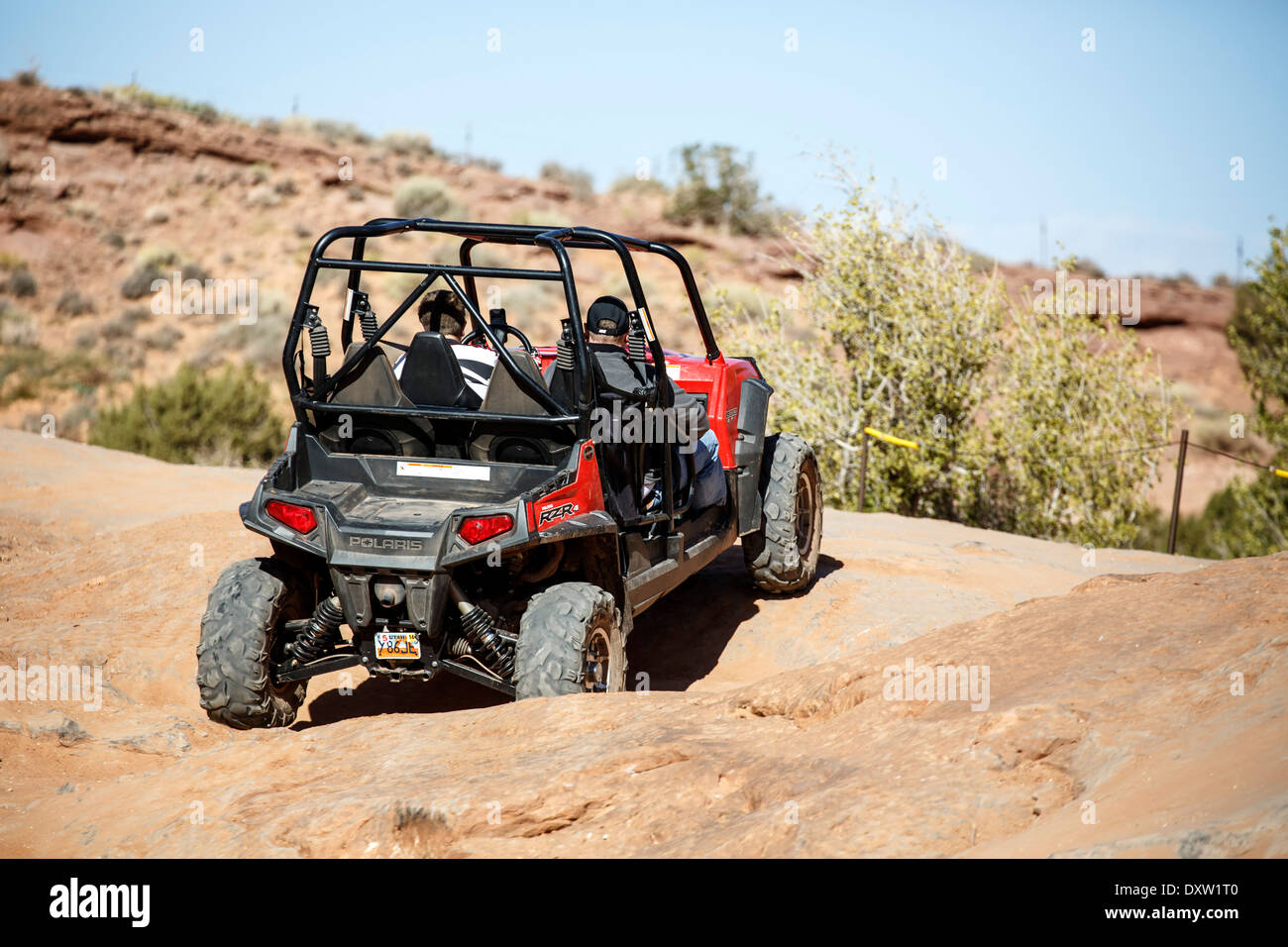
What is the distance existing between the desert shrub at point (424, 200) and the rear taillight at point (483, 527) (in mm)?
30493

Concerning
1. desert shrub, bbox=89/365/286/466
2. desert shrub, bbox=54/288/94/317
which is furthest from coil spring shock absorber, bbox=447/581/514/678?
desert shrub, bbox=54/288/94/317

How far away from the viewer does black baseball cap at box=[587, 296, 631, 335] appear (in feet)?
20.8

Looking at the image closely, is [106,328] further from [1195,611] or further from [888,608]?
[1195,611]

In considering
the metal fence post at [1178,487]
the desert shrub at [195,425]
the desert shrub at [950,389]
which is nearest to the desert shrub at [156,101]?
the desert shrub at [195,425]

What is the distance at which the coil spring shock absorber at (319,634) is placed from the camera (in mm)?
4965

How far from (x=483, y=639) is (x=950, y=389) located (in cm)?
973

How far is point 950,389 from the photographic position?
1355 cm

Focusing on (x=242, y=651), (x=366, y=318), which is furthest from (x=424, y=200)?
(x=242, y=651)

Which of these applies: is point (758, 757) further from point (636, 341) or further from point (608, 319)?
point (608, 319)

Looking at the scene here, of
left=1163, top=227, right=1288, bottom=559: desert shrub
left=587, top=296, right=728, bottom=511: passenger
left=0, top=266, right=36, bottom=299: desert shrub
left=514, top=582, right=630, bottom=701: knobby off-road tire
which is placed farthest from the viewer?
left=0, top=266, right=36, bottom=299: desert shrub

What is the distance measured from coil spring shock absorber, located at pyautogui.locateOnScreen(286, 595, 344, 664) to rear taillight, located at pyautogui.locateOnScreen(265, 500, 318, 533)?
1.04ft

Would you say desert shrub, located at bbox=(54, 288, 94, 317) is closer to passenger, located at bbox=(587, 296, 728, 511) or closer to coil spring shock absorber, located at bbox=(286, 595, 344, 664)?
passenger, located at bbox=(587, 296, 728, 511)

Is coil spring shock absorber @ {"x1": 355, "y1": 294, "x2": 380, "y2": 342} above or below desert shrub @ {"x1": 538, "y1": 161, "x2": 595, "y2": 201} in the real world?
below
